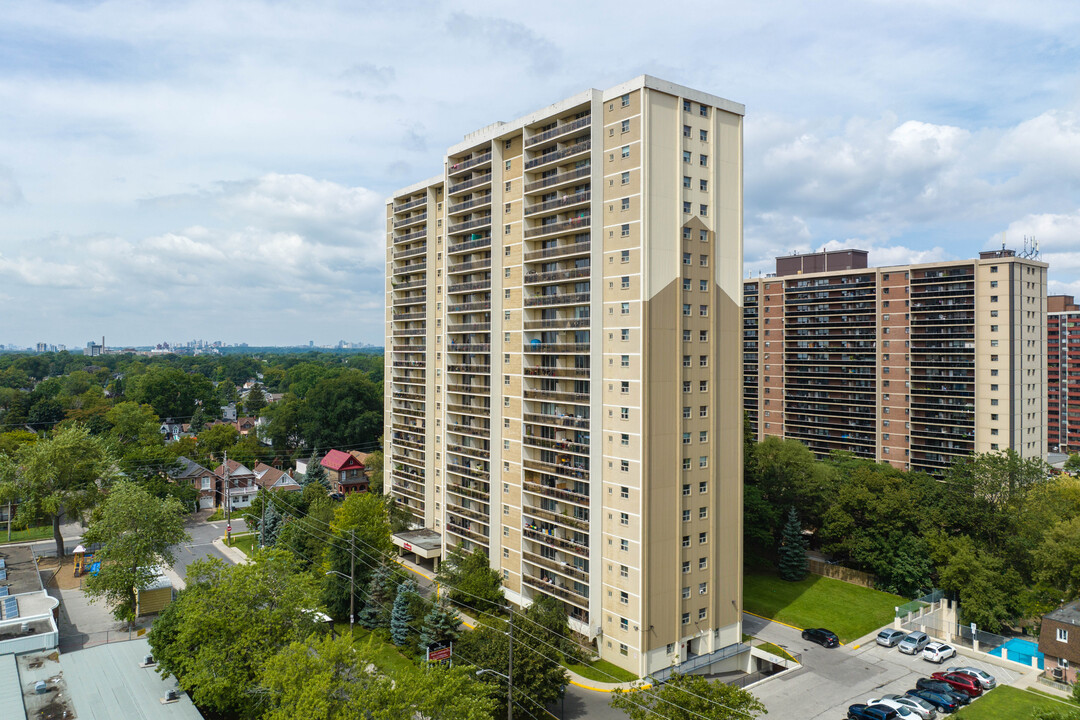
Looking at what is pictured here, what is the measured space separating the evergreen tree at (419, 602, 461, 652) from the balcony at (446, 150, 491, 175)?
3552 centimetres

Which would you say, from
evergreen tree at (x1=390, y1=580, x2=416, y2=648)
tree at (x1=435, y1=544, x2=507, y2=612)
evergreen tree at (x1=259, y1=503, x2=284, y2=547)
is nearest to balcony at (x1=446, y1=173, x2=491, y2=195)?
tree at (x1=435, y1=544, x2=507, y2=612)

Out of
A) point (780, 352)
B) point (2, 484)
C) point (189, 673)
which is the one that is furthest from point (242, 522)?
point (780, 352)

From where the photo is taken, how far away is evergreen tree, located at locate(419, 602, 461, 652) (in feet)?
134

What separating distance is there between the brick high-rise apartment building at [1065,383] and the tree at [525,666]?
425 ft

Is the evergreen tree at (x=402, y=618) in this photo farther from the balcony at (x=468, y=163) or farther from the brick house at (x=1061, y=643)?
the brick house at (x=1061, y=643)

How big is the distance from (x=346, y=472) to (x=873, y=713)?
74.8 meters

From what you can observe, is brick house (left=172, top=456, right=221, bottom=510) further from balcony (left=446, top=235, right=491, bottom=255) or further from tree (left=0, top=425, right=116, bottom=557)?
balcony (left=446, top=235, right=491, bottom=255)

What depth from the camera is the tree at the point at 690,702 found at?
26.6 meters

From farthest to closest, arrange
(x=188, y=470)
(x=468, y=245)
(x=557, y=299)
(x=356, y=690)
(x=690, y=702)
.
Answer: (x=188, y=470)
(x=468, y=245)
(x=557, y=299)
(x=690, y=702)
(x=356, y=690)

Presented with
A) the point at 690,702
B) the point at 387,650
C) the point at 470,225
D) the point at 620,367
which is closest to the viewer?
the point at 690,702

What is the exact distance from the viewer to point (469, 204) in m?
55.8

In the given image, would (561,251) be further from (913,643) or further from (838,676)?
(913,643)

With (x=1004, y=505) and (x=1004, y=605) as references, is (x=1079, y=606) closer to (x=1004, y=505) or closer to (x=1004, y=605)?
(x=1004, y=605)

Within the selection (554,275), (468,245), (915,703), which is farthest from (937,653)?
(468,245)
